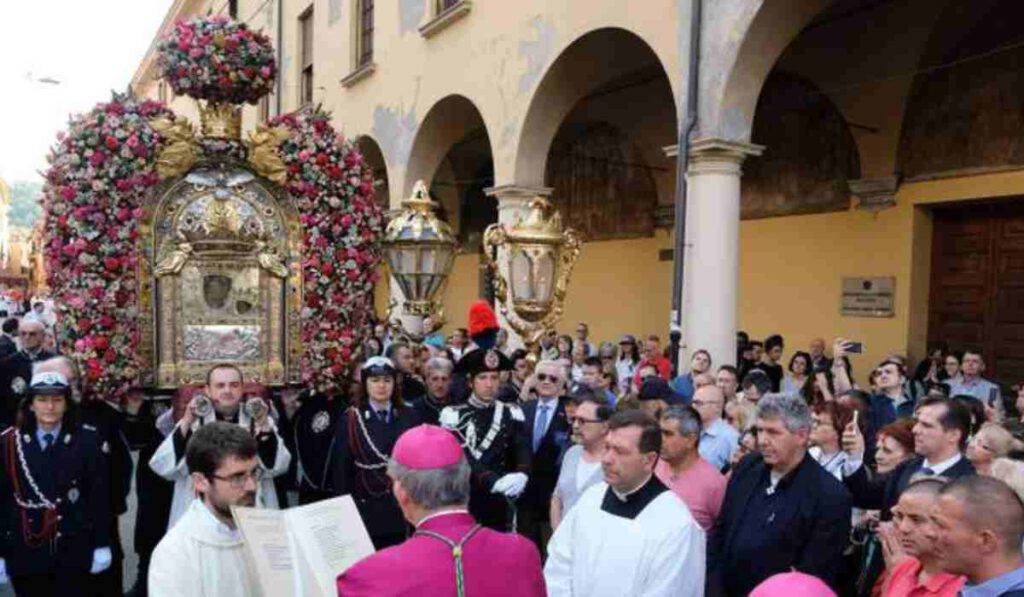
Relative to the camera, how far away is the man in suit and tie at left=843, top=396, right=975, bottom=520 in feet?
13.9

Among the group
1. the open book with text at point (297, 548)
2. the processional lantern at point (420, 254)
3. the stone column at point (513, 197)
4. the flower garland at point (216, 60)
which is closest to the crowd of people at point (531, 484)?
the open book with text at point (297, 548)

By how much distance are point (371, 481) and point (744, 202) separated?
9.77m

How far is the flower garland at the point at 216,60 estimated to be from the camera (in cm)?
705

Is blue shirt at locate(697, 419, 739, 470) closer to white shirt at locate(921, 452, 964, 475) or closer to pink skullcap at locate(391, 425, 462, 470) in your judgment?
white shirt at locate(921, 452, 964, 475)

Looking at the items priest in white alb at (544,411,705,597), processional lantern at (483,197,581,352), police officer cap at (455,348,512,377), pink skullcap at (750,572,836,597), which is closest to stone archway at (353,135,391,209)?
processional lantern at (483,197,581,352)

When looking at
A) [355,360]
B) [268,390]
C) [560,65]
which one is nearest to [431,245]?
[355,360]

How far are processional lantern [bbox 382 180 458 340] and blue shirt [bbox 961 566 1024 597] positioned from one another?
555 centimetres

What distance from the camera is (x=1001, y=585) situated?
8.72 ft

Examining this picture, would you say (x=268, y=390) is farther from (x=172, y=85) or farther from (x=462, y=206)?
(x=462, y=206)

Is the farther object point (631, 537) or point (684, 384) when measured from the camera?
point (684, 384)

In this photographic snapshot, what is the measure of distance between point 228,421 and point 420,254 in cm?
298

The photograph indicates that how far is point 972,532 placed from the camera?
2.72 meters

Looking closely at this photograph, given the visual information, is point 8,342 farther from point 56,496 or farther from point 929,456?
point 929,456

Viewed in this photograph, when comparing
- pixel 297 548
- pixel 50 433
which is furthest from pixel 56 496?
pixel 297 548
